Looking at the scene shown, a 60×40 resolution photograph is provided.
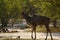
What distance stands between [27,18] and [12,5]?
1133 inches

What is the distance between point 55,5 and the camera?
96.5ft

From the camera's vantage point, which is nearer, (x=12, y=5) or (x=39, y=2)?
(x=39, y=2)

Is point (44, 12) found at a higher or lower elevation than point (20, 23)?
higher

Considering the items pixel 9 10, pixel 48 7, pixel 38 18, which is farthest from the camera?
pixel 9 10

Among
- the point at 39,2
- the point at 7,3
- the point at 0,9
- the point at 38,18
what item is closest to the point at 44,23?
the point at 38,18

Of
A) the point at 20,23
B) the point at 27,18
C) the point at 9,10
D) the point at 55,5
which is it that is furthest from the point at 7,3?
the point at 27,18

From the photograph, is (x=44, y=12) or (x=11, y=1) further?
(x=11, y=1)

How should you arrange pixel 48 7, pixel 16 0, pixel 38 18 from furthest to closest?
pixel 16 0, pixel 48 7, pixel 38 18

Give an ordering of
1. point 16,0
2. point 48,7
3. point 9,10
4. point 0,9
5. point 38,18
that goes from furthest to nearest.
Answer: point 16,0 → point 9,10 → point 0,9 → point 48,7 → point 38,18

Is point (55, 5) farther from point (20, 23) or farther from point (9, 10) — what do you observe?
point (20, 23)

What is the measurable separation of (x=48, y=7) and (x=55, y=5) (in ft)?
3.22

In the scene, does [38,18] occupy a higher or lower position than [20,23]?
higher

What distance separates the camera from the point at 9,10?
43.5 meters

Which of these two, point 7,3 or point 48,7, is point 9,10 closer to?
point 7,3
